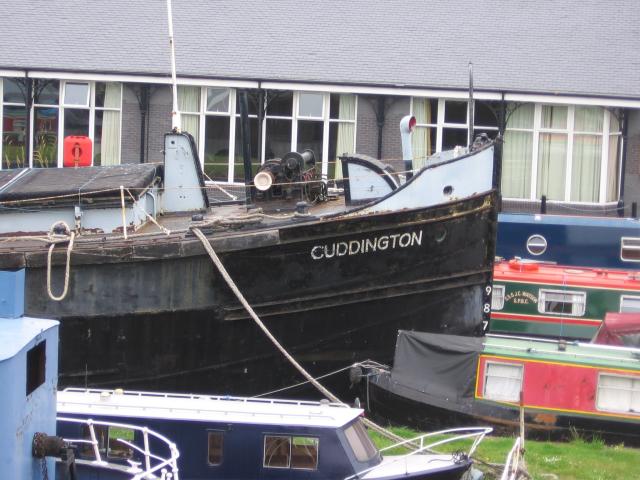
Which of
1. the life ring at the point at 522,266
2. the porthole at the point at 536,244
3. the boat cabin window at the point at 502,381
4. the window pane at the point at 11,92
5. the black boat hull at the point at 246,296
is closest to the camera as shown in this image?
the boat cabin window at the point at 502,381

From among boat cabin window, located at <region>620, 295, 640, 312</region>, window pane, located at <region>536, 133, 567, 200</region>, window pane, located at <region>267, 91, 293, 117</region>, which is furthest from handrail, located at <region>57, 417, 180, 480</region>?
window pane, located at <region>536, 133, 567, 200</region>

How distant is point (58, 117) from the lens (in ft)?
91.1

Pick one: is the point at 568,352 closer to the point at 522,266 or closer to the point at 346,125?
the point at 522,266

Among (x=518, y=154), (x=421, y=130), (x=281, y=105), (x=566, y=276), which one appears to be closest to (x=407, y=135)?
(x=566, y=276)

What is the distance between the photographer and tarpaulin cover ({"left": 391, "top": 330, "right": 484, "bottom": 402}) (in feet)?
49.5

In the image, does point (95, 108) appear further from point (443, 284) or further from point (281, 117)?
point (443, 284)

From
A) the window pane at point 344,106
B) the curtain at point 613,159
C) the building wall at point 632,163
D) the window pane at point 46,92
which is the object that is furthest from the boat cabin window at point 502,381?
the window pane at point 46,92

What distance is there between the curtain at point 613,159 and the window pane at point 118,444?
61.7ft

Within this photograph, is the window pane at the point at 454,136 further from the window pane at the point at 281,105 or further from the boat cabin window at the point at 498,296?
the boat cabin window at the point at 498,296

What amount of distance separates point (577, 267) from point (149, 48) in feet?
40.2

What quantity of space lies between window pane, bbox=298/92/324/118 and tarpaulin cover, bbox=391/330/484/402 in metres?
12.9

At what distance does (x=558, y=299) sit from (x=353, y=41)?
1091cm

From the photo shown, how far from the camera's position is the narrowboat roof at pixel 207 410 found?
37.2ft

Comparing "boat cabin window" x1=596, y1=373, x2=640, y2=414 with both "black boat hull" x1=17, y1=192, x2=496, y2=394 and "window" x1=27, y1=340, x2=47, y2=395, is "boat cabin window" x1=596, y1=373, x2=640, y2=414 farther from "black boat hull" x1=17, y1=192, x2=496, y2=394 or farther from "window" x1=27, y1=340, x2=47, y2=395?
"window" x1=27, y1=340, x2=47, y2=395
